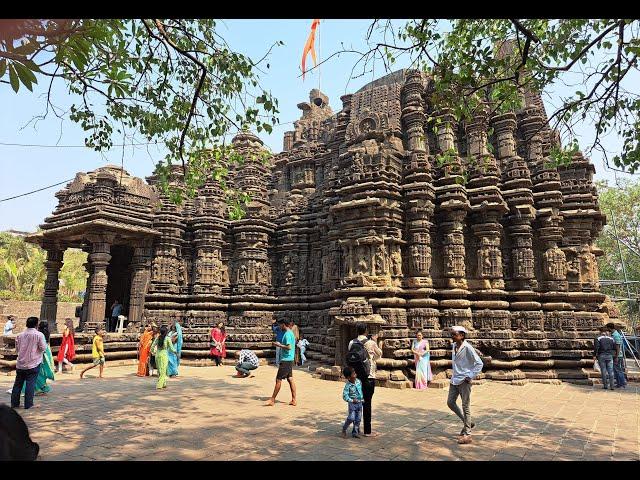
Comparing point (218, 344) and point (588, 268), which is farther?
point (218, 344)

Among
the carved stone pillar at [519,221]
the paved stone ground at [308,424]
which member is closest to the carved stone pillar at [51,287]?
the paved stone ground at [308,424]

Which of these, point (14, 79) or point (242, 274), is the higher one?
point (14, 79)

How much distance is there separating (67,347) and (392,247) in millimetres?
9529

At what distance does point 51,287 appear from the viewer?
15773 mm

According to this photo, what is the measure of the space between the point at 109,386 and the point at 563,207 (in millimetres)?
13746

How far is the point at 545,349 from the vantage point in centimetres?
1166

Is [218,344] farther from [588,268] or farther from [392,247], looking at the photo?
[588,268]

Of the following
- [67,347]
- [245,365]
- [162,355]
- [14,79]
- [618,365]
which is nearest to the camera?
[14,79]

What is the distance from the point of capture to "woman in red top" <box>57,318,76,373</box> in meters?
11.4

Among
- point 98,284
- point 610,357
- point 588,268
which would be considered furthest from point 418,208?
point 98,284

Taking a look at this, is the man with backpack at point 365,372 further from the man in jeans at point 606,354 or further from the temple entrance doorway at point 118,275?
the temple entrance doorway at point 118,275
